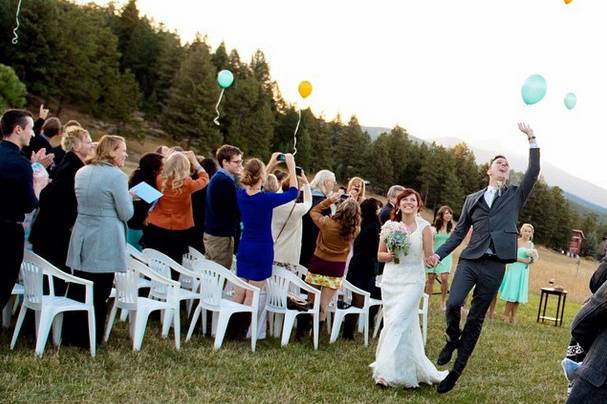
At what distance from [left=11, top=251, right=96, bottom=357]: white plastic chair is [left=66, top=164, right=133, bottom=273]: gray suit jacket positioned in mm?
252

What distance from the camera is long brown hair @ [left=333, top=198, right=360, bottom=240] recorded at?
6.96 m

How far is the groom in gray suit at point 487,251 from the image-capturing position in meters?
5.71

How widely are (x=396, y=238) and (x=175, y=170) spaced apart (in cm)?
272

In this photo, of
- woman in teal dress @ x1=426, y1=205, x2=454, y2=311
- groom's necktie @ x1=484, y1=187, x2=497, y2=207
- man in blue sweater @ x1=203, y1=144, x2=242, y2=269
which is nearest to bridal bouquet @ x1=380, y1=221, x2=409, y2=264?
groom's necktie @ x1=484, y1=187, x2=497, y2=207

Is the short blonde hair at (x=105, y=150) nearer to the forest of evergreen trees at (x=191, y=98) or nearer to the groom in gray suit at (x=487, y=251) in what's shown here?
the groom in gray suit at (x=487, y=251)

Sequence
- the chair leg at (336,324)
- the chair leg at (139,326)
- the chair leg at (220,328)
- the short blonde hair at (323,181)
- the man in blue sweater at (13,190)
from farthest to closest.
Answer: the short blonde hair at (323,181) < the chair leg at (336,324) < the chair leg at (220,328) < the chair leg at (139,326) < the man in blue sweater at (13,190)

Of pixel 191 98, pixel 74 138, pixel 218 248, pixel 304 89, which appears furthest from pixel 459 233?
pixel 191 98

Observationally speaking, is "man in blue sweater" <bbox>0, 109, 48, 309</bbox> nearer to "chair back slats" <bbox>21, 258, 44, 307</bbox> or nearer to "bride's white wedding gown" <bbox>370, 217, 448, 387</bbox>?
"chair back slats" <bbox>21, 258, 44, 307</bbox>

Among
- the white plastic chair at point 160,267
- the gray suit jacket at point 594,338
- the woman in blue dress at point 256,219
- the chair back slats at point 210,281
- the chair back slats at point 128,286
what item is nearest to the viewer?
the gray suit jacket at point 594,338

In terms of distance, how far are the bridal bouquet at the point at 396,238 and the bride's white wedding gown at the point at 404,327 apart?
0.28 feet

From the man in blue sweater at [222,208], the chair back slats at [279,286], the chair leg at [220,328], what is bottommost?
the chair leg at [220,328]

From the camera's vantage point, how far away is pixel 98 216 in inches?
217

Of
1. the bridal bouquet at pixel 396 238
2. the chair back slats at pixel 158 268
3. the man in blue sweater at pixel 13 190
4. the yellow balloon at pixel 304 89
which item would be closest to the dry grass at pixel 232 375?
the chair back slats at pixel 158 268

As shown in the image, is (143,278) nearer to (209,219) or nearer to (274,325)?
(209,219)
